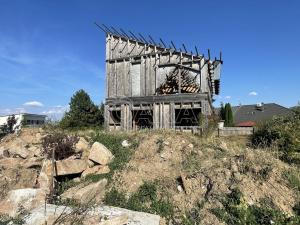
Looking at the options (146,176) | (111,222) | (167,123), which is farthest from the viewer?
(167,123)

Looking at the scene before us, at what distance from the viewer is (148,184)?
35.3ft

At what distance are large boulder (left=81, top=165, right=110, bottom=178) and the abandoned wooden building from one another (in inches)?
428

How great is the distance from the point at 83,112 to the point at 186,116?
420 inches

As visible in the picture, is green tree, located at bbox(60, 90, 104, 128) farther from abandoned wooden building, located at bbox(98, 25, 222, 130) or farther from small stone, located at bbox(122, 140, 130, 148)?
small stone, located at bbox(122, 140, 130, 148)

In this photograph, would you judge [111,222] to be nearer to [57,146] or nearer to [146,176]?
[146,176]

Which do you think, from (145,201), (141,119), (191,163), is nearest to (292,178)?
(191,163)

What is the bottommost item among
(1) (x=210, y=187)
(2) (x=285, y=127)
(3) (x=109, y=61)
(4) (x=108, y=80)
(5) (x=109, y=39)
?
(1) (x=210, y=187)

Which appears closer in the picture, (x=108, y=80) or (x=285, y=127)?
(x=285, y=127)

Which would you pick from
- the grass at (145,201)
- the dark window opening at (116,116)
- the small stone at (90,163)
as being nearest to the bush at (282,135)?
the grass at (145,201)

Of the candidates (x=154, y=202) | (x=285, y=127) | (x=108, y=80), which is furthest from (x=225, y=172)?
(x=108, y=80)

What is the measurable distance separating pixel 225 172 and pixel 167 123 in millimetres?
13837

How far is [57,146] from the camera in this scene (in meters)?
13.0

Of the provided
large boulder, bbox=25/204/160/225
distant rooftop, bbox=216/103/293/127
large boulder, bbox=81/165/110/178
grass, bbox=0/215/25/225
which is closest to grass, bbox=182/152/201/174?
large boulder, bbox=25/204/160/225

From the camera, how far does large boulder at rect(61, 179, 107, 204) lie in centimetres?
1010
